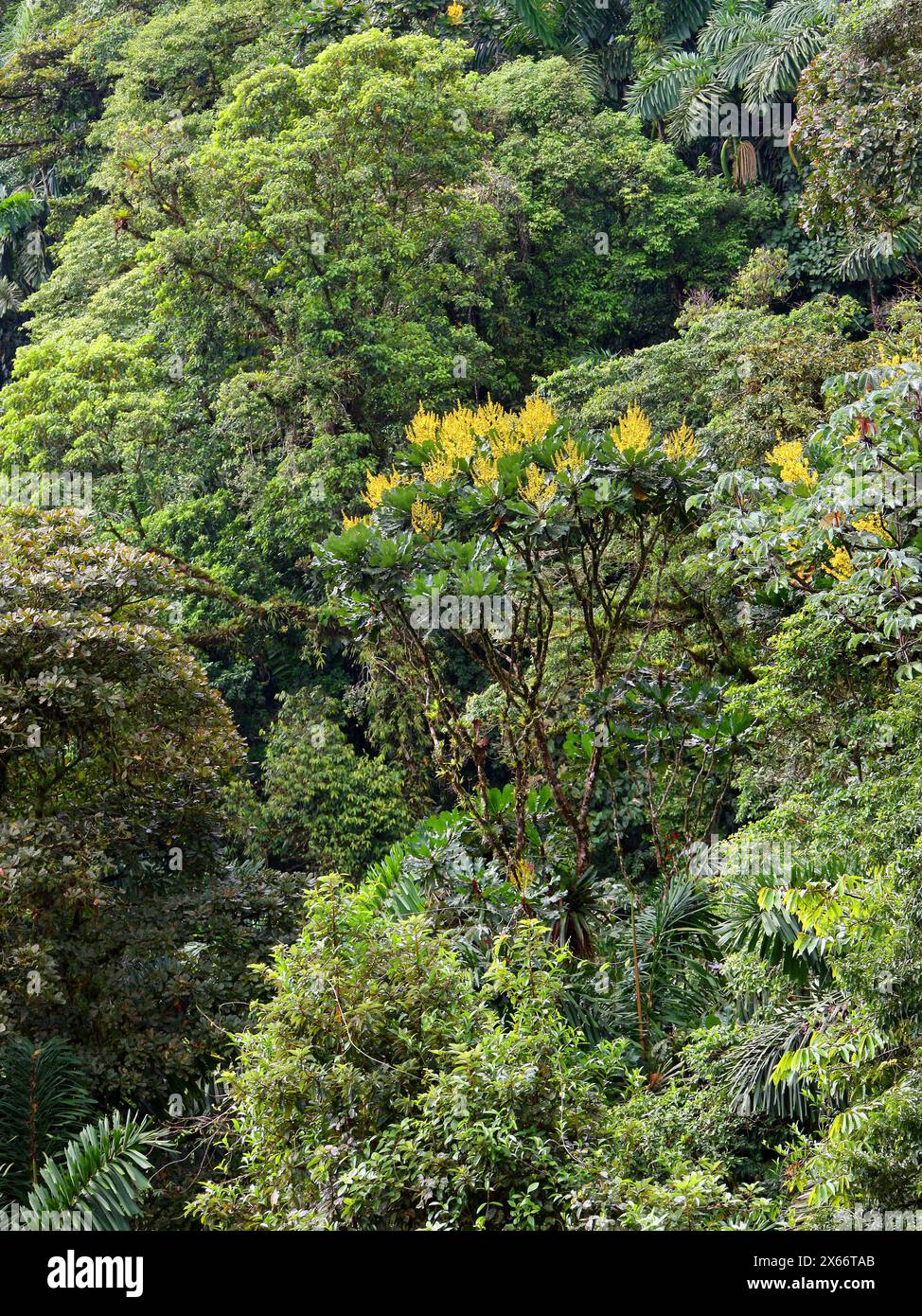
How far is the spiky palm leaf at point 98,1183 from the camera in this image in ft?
17.8

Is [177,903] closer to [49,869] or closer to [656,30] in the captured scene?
[49,869]

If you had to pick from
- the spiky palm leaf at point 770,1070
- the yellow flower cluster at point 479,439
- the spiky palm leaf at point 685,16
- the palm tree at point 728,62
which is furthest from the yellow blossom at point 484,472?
the spiky palm leaf at point 685,16

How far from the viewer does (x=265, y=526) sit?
50.2 feet

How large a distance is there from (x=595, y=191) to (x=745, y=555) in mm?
14537

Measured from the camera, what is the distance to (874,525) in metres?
6.54

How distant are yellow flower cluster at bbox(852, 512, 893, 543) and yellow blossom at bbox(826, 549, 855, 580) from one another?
Result: 0.52ft

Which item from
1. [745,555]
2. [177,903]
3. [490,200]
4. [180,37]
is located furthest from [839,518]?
[180,37]

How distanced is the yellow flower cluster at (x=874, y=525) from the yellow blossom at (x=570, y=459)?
1686mm

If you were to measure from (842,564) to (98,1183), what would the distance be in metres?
4.64

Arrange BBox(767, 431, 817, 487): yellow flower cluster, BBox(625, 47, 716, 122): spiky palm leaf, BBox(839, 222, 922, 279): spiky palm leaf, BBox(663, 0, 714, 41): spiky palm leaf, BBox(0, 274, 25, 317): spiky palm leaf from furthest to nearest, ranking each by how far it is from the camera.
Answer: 1. BBox(0, 274, 25, 317): spiky palm leaf
2. BBox(663, 0, 714, 41): spiky palm leaf
3. BBox(625, 47, 716, 122): spiky palm leaf
4. BBox(839, 222, 922, 279): spiky palm leaf
5. BBox(767, 431, 817, 487): yellow flower cluster

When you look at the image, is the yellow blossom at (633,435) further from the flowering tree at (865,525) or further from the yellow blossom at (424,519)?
the yellow blossom at (424,519)

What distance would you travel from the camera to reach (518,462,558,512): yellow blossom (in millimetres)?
7289

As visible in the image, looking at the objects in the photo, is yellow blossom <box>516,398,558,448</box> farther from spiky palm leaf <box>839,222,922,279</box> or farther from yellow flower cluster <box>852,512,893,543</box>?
spiky palm leaf <box>839,222,922,279</box>

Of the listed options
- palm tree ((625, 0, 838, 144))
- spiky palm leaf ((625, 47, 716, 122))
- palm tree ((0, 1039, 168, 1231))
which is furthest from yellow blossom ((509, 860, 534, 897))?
spiky palm leaf ((625, 47, 716, 122))
